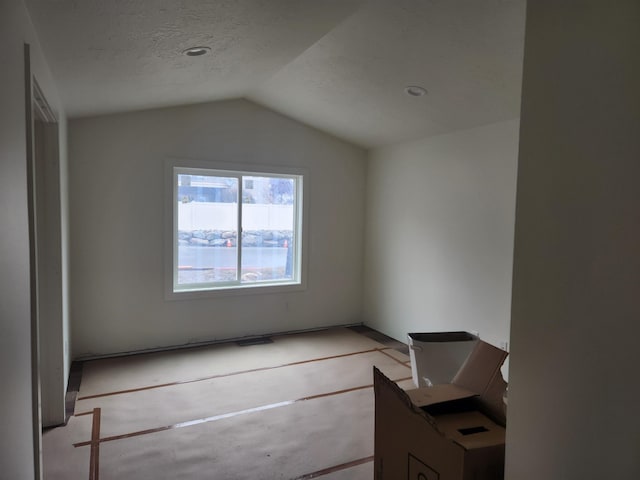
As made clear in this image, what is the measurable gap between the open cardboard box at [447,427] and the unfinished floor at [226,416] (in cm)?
77

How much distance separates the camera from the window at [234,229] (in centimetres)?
452

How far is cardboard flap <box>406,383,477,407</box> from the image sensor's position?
1.82 m

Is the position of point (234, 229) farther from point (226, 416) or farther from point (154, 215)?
point (226, 416)

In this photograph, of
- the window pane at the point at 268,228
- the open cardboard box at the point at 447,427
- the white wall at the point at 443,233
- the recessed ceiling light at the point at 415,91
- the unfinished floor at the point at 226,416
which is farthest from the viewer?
the window pane at the point at 268,228

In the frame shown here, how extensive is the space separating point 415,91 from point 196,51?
5.53ft

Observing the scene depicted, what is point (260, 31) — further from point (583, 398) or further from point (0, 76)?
point (583, 398)

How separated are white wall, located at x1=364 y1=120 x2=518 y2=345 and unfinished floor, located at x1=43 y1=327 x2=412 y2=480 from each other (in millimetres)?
686

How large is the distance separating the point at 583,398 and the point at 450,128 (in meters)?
3.20

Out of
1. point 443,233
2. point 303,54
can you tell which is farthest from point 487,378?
point 303,54

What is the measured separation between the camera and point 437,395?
1890mm

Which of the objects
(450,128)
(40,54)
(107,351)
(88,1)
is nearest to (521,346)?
(88,1)

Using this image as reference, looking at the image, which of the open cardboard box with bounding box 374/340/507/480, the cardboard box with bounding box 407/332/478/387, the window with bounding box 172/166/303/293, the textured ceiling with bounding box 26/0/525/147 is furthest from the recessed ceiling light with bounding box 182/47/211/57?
the cardboard box with bounding box 407/332/478/387

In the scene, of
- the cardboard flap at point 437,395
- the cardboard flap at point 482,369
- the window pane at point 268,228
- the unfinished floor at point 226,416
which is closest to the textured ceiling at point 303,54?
the window pane at point 268,228

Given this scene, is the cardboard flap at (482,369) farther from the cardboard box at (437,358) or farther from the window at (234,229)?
the window at (234,229)
